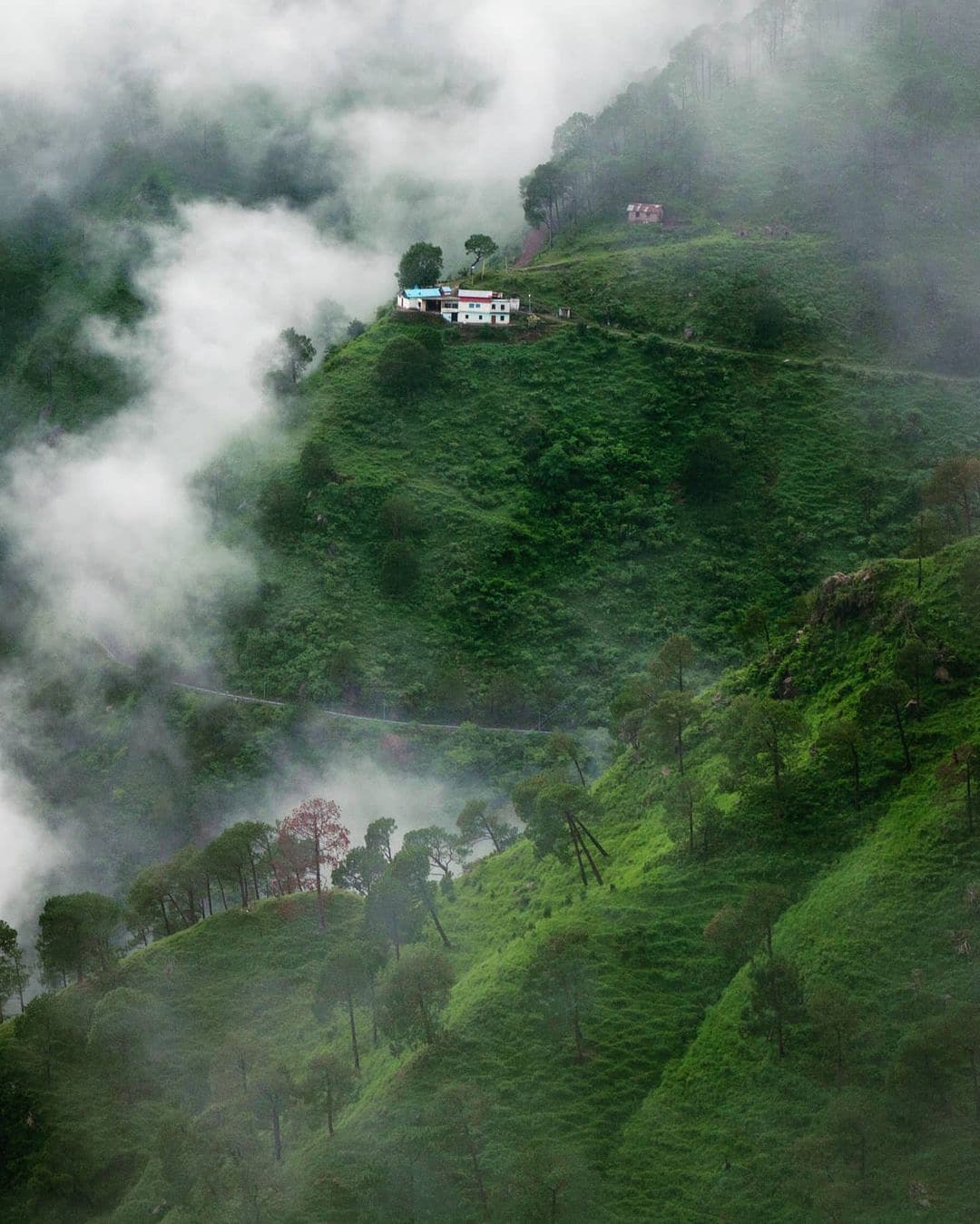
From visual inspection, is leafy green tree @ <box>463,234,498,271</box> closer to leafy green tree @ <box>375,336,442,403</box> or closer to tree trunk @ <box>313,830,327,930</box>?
leafy green tree @ <box>375,336,442,403</box>

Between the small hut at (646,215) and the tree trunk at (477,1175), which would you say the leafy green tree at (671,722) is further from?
the small hut at (646,215)

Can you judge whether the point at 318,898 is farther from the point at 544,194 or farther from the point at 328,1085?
the point at 544,194

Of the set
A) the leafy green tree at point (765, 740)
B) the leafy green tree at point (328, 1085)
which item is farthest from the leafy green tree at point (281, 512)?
the leafy green tree at point (328, 1085)

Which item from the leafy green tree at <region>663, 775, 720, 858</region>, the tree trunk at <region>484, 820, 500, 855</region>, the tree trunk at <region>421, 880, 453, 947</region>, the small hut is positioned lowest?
the tree trunk at <region>421, 880, 453, 947</region>

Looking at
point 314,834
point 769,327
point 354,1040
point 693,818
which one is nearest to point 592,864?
point 693,818

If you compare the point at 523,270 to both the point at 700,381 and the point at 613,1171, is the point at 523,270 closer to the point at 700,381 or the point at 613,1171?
the point at 700,381

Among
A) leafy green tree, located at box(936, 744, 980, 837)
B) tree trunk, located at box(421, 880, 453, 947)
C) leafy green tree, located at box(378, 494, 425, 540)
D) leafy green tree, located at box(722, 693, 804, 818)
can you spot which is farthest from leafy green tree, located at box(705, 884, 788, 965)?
leafy green tree, located at box(378, 494, 425, 540)
